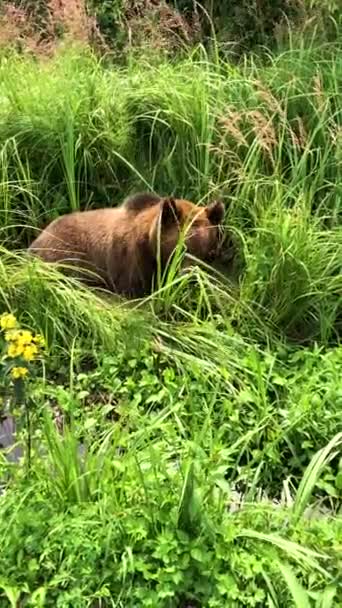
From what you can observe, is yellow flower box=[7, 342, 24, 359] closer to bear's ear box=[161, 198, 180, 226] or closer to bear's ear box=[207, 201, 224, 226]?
bear's ear box=[161, 198, 180, 226]

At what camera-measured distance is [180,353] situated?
4207mm

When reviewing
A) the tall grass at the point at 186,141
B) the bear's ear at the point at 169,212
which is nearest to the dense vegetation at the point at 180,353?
the tall grass at the point at 186,141

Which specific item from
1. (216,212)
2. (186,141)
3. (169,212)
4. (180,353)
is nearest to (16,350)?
(180,353)

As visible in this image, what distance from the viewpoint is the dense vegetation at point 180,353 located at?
2.98 metres

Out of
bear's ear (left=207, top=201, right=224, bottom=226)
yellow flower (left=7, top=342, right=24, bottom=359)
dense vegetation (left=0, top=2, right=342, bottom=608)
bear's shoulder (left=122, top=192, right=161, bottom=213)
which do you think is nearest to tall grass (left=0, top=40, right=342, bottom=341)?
dense vegetation (left=0, top=2, right=342, bottom=608)

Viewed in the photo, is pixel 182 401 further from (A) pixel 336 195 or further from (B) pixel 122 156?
(B) pixel 122 156

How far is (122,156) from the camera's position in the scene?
552 centimetres

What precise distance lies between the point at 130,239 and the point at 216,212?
477 mm

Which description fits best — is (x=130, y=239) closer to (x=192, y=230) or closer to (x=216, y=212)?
(x=192, y=230)

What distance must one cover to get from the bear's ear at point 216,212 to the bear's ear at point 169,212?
156 millimetres

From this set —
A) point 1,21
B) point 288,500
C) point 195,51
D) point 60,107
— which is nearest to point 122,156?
point 60,107

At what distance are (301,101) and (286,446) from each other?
94.6 inches

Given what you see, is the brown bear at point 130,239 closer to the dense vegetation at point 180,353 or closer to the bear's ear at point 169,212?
the bear's ear at point 169,212

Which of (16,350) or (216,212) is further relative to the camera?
(216,212)
